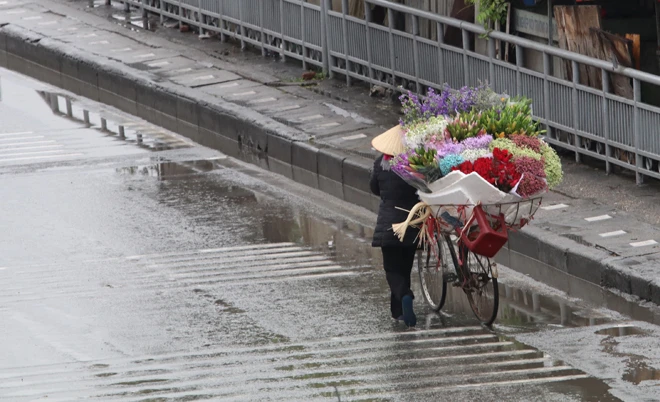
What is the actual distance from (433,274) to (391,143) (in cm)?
113

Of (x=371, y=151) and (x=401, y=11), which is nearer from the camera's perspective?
(x=371, y=151)

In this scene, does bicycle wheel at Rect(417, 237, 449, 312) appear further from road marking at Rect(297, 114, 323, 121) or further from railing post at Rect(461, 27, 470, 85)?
road marking at Rect(297, 114, 323, 121)

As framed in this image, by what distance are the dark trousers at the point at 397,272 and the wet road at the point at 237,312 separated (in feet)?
0.64

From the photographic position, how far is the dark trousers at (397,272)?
968 centimetres

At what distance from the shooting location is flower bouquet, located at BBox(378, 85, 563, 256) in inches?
354

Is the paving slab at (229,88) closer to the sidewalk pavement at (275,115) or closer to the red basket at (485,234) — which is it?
the sidewalk pavement at (275,115)

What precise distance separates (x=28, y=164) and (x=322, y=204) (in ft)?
12.6

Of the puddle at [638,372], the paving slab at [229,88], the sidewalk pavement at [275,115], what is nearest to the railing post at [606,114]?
the sidewalk pavement at [275,115]

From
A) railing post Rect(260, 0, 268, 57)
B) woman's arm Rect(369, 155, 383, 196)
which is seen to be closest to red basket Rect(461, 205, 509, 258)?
woman's arm Rect(369, 155, 383, 196)

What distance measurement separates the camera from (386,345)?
29.9 feet

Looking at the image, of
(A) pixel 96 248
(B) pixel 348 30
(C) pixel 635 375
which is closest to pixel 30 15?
(B) pixel 348 30

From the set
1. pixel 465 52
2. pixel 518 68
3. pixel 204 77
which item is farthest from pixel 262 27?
pixel 518 68

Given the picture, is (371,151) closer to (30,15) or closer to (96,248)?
(96,248)

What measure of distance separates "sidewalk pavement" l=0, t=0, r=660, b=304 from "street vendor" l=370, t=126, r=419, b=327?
156 centimetres
